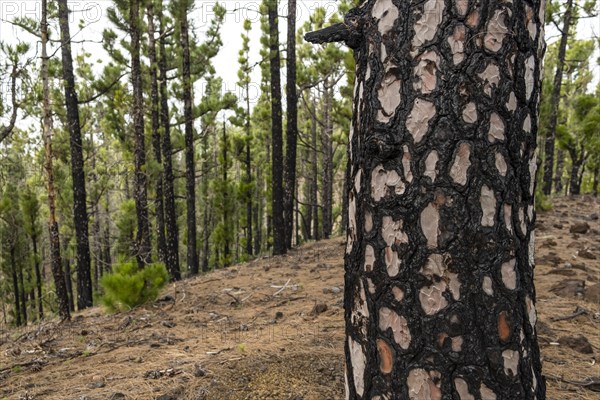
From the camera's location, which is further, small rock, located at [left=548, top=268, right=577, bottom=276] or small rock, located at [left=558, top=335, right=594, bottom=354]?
small rock, located at [left=548, top=268, right=577, bottom=276]

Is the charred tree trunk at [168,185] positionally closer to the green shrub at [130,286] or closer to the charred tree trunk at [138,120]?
the charred tree trunk at [138,120]

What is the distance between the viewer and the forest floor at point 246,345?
2297 mm

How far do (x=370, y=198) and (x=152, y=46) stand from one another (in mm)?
9048

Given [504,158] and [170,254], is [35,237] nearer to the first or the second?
[170,254]

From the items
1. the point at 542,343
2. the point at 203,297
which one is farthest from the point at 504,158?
the point at 203,297

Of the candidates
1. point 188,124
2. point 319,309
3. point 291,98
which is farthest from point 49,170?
point 291,98

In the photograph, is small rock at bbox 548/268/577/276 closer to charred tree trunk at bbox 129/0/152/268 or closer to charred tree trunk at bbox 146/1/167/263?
charred tree trunk at bbox 129/0/152/268

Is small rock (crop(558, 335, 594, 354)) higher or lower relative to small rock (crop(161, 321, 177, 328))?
higher

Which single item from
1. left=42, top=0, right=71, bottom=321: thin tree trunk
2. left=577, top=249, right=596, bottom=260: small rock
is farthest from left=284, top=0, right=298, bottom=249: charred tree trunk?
left=577, top=249, right=596, bottom=260: small rock

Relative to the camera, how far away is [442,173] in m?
1.08

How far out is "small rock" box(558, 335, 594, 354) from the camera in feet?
8.63

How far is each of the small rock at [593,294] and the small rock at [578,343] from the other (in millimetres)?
1129

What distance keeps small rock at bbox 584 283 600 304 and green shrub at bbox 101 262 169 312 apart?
16.6ft

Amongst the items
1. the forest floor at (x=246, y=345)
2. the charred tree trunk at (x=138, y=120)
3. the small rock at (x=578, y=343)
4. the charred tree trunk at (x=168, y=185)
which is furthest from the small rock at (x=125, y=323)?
the charred tree trunk at (x=168, y=185)
